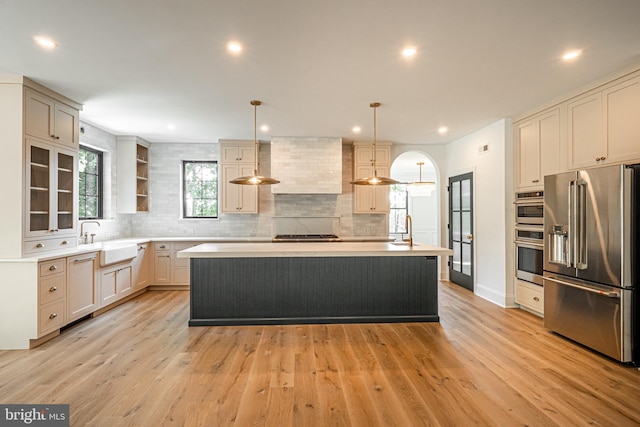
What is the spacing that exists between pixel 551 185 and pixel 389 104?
2056 millimetres

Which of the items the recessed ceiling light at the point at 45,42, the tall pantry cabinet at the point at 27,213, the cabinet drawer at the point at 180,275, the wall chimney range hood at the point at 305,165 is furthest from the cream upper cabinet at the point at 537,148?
the tall pantry cabinet at the point at 27,213

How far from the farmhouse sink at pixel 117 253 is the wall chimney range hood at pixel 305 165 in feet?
7.95

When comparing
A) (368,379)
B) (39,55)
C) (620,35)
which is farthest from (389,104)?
(39,55)

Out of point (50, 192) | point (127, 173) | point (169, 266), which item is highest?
point (127, 173)

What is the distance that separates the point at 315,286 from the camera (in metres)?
3.98

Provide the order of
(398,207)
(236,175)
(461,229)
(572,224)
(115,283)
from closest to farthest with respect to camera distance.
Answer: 1. (572,224)
2. (115,283)
3. (461,229)
4. (236,175)
5. (398,207)

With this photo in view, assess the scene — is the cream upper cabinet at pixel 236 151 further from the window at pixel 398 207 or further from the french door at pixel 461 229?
the window at pixel 398 207

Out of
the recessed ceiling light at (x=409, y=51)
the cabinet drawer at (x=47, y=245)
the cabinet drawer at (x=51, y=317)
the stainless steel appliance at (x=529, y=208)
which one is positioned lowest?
the cabinet drawer at (x=51, y=317)

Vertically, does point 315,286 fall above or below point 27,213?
below

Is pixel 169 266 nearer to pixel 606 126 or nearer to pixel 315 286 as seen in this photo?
pixel 315 286

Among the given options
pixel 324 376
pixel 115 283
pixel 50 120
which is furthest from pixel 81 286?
pixel 324 376

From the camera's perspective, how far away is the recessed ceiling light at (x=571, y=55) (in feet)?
9.28

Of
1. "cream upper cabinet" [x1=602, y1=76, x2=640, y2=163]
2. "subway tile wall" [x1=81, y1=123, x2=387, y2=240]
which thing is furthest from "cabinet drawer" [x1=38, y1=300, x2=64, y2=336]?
"cream upper cabinet" [x1=602, y1=76, x2=640, y2=163]

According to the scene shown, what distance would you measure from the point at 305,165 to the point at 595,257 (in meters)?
4.19
